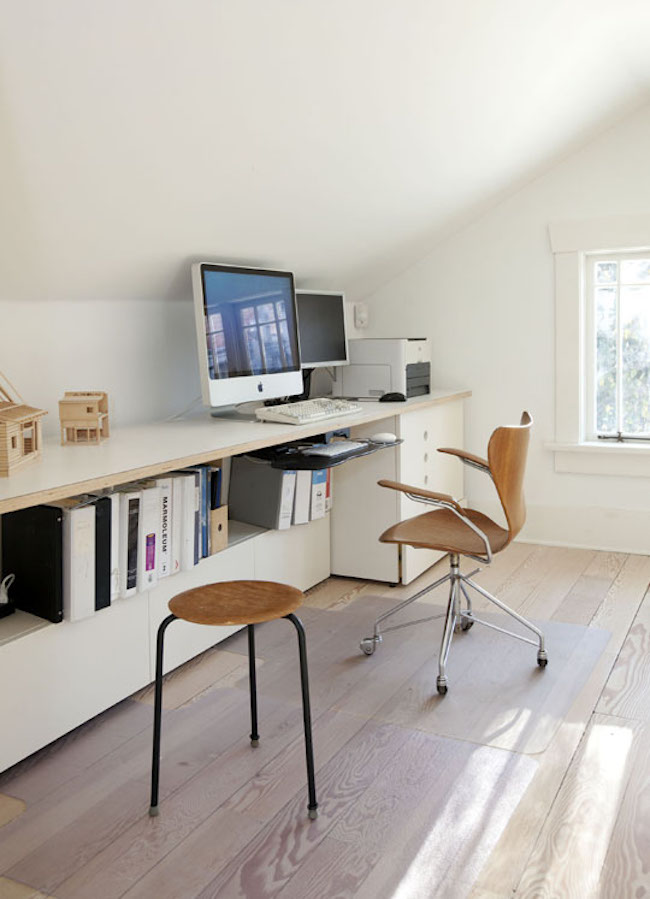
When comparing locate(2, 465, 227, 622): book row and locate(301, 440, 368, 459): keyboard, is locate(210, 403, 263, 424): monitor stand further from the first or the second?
locate(2, 465, 227, 622): book row

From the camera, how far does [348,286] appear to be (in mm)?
4664

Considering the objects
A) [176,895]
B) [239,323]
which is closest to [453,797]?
[176,895]

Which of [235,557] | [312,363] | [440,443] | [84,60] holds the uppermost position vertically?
[84,60]

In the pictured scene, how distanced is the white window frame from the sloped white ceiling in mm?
489

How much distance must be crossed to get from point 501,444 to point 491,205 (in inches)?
86.6

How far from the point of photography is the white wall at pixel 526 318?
438cm

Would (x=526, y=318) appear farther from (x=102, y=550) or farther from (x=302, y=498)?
(x=102, y=550)

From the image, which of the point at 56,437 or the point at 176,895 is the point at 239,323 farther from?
the point at 176,895

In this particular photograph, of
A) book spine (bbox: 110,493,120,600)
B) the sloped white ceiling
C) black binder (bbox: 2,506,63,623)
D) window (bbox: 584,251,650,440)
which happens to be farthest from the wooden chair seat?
window (bbox: 584,251,650,440)

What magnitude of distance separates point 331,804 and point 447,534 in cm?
112

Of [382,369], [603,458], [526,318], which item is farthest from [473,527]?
[526,318]

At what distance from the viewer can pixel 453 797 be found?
7.23 ft

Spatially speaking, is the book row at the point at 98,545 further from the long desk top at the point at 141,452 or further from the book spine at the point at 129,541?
the long desk top at the point at 141,452

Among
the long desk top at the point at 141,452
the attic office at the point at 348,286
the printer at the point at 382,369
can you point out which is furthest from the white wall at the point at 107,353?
the printer at the point at 382,369
